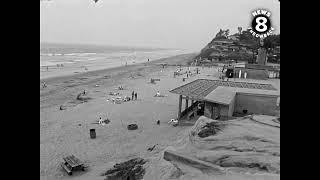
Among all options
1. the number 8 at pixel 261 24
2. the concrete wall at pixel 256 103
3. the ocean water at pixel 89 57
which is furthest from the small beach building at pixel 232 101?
the ocean water at pixel 89 57

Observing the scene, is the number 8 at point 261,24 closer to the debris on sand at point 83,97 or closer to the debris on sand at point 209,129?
the debris on sand at point 209,129

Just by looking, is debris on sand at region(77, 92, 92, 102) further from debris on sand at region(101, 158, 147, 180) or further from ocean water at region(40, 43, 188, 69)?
ocean water at region(40, 43, 188, 69)

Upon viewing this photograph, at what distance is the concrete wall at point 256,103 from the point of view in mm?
16562

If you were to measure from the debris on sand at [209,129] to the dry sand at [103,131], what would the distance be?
72.0 inches

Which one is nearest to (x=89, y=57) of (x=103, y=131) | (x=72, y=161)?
(x=103, y=131)

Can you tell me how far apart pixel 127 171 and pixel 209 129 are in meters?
3.40

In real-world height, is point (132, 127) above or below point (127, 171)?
above

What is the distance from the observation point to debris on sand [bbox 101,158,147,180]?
10.2 m

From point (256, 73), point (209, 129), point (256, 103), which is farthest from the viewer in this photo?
point (256, 73)

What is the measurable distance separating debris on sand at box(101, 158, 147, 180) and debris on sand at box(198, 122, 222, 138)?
7.88 ft

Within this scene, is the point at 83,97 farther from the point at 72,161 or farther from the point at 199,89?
the point at 72,161

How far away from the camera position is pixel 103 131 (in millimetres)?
18328
